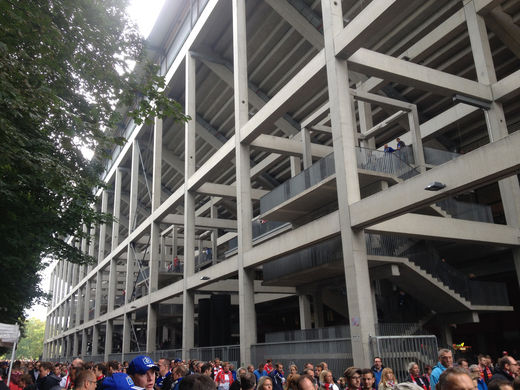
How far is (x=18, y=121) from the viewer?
34.7 ft

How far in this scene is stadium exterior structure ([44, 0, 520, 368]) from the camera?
14.0 m

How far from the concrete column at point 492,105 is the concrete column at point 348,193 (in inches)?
254

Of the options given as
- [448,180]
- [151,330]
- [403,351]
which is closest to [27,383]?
[403,351]

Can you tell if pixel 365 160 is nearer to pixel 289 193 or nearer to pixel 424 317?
pixel 289 193

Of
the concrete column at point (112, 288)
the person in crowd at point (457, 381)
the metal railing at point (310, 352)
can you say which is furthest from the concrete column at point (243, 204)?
the concrete column at point (112, 288)

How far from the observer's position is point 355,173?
14.4 meters

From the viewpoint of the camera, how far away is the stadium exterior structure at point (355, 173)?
14.0 meters

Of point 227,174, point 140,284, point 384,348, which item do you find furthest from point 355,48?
point 140,284

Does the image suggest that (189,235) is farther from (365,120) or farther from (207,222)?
(365,120)

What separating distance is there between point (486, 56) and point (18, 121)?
1694 cm

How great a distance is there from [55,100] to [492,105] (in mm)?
15864

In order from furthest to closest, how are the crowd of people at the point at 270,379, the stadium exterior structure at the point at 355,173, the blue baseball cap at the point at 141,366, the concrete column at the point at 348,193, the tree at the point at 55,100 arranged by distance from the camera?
the stadium exterior structure at the point at 355,173, the concrete column at the point at 348,193, the tree at the point at 55,100, the blue baseball cap at the point at 141,366, the crowd of people at the point at 270,379

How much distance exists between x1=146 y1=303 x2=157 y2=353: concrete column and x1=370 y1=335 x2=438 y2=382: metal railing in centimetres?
2026

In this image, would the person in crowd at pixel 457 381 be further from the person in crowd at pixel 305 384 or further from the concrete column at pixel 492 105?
the concrete column at pixel 492 105
